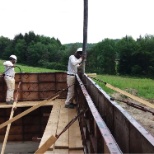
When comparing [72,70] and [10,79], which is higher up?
[72,70]

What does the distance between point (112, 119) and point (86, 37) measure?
622 cm

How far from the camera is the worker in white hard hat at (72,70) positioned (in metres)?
9.50

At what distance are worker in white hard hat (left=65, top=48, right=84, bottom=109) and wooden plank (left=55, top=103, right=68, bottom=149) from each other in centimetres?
30

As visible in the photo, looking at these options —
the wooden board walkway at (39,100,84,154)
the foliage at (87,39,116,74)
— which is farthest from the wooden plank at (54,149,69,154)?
the foliage at (87,39,116,74)

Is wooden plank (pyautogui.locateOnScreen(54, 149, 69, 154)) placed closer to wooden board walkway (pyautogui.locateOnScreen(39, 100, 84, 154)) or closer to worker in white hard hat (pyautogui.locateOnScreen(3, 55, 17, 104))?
wooden board walkway (pyautogui.locateOnScreen(39, 100, 84, 154))

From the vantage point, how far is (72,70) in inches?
389

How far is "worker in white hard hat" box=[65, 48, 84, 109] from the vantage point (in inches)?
374

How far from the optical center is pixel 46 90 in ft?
43.2

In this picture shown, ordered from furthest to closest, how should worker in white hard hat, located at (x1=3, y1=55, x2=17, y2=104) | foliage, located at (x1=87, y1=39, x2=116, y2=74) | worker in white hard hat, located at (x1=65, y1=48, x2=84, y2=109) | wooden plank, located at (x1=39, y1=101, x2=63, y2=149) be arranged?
foliage, located at (x1=87, y1=39, x2=116, y2=74) < worker in white hard hat, located at (x1=3, y1=55, x2=17, y2=104) < worker in white hard hat, located at (x1=65, y1=48, x2=84, y2=109) < wooden plank, located at (x1=39, y1=101, x2=63, y2=149)

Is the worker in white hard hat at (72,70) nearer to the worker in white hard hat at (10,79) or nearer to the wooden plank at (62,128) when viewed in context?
the wooden plank at (62,128)

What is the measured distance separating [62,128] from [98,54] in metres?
72.7

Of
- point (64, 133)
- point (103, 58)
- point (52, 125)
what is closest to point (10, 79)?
point (52, 125)

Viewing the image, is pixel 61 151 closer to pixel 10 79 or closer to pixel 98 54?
pixel 10 79

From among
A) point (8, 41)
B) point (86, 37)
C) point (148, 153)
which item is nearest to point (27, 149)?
point (86, 37)
